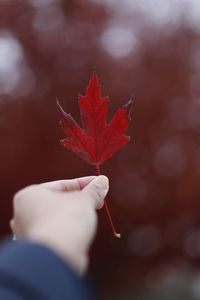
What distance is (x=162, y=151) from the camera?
11.2 feet

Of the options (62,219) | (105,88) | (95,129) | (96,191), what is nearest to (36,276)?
(62,219)

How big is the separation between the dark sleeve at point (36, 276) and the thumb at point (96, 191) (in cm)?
19

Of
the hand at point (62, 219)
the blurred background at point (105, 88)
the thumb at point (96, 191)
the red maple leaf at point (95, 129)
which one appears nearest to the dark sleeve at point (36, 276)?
the hand at point (62, 219)

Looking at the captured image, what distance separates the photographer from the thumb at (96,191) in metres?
0.72

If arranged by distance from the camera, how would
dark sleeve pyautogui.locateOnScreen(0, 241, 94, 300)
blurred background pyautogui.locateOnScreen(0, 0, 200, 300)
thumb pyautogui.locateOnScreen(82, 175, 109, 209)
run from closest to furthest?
1. dark sleeve pyautogui.locateOnScreen(0, 241, 94, 300)
2. thumb pyautogui.locateOnScreen(82, 175, 109, 209)
3. blurred background pyautogui.locateOnScreen(0, 0, 200, 300)

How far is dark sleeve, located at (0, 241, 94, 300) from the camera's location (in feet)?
1.56

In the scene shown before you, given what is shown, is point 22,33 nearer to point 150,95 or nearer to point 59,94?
point 59,94

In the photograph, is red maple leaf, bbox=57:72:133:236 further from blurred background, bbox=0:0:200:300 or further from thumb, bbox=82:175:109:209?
blurred background, bbox=0:0:200:300

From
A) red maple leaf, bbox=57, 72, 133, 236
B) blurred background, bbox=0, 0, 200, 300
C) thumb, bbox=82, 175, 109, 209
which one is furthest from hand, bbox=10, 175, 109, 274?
blurred background, bbox=0, 0, 200, 300

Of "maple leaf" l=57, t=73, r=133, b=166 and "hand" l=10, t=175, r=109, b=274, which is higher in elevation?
"maple leaf" l=57, t=73, r=133, b=166

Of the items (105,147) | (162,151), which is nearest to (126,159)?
(162,151)

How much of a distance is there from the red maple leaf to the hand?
0.10 metres

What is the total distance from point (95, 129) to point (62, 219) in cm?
27

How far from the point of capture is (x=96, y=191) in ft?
2.45
